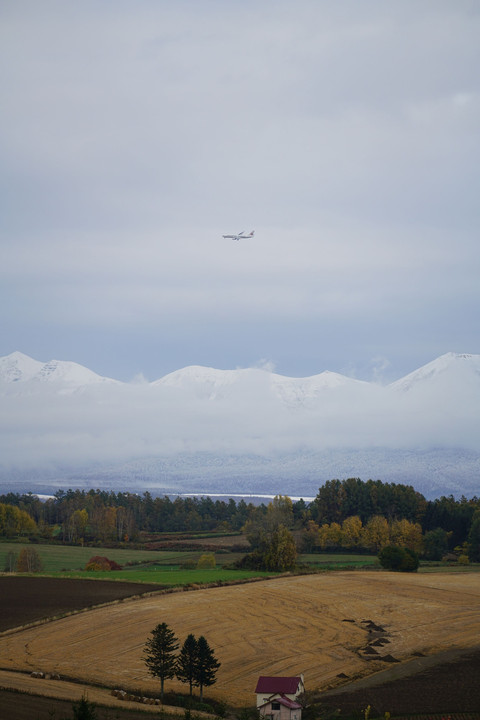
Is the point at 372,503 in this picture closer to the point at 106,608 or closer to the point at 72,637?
the point at 106,608

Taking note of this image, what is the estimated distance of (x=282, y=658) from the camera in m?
56.6

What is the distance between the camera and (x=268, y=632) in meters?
64.6

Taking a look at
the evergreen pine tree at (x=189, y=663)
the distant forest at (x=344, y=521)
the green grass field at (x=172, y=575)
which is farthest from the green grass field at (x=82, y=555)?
the evergreen pine tree at (x=189, y=663)

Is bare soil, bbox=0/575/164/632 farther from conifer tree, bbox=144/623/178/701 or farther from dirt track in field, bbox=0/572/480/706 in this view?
conifer tree, bbox=144/623/178/701

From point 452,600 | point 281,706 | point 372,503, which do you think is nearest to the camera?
point 281,706

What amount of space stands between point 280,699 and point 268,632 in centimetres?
1926

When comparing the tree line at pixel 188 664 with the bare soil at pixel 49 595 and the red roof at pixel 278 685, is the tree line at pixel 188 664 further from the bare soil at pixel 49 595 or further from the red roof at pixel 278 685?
the bare soil at pixel 49 595

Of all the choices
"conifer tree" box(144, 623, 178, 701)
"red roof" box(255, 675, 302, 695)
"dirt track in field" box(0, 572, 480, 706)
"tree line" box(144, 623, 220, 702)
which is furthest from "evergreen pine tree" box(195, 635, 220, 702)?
"red roof" box(255, 675, 302, 695)

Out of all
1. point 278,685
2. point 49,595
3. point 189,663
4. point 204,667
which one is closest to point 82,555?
point 49,595

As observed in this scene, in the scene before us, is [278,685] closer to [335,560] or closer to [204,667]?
[204,667]

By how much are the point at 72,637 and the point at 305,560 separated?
6666 cm

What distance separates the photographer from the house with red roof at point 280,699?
148 ft

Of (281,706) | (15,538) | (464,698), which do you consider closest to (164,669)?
(281,706)

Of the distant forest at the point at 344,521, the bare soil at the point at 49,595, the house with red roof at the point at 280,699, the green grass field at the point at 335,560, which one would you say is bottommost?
the house with red roof at the point at 280,699
